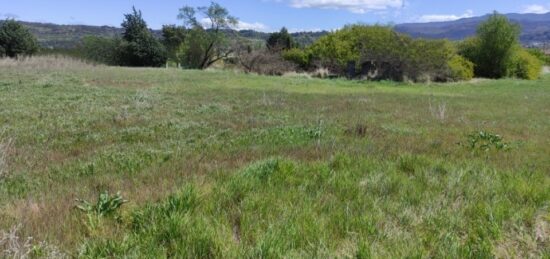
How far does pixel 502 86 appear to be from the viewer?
3344cm

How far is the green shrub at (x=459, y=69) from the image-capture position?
124 feet

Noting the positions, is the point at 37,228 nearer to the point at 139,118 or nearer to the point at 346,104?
the point at 139,118

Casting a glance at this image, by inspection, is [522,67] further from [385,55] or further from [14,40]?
[14,40]

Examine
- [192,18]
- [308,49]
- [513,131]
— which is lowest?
[513,131]

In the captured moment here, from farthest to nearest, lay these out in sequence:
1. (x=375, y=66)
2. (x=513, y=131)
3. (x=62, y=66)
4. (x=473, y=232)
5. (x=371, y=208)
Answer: (x=375, y=66) < (x=62, y=66) < (x=513, y=131) < (x=371, y=208) < (x=473, y=232)

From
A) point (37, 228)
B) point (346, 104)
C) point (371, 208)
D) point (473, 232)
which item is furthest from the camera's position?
point (346, 104)

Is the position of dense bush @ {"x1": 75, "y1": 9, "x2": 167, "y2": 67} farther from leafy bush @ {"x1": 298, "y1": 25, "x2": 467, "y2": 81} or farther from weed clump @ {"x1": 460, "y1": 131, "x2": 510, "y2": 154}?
weed clump @ {"x1": 460, "y1": 131, "x2": 510, "y2": 154}

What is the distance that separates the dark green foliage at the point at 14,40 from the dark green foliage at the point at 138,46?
8504mm

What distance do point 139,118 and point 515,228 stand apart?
29.5ft

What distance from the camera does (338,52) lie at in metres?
41.1

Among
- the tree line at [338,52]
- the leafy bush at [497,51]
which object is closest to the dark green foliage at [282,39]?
the tree line at [338,52]

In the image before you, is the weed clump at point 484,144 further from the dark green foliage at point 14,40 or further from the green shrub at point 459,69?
the dark green foliage at point 14,40

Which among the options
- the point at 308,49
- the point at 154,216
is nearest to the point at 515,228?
the point at 154,216

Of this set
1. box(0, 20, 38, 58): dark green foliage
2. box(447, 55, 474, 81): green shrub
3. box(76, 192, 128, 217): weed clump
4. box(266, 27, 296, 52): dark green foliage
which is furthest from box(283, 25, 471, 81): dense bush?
box(76, 192, 128, 217): weed clump
